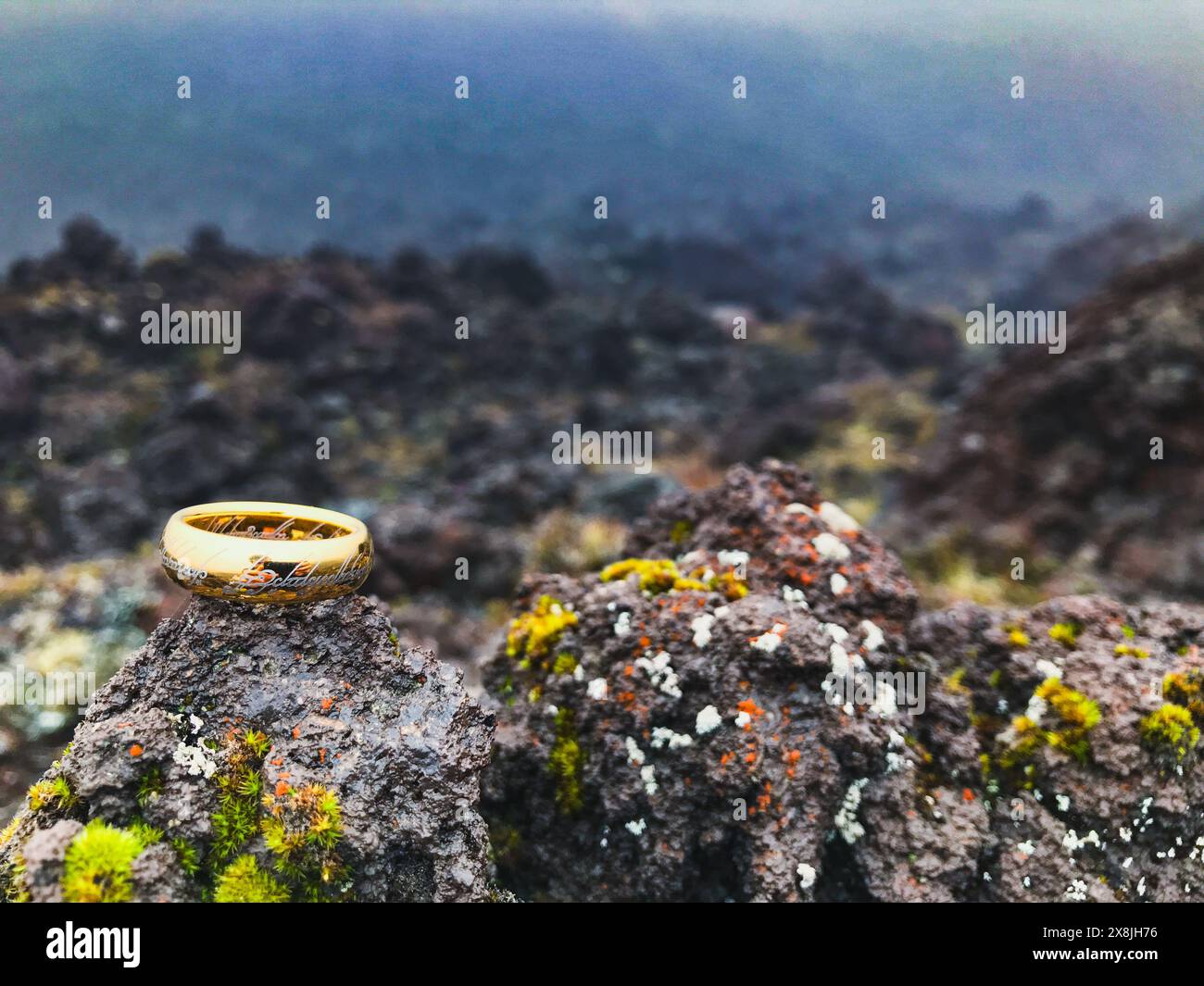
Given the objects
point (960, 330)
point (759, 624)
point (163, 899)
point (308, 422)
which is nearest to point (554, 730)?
point (759, 624)

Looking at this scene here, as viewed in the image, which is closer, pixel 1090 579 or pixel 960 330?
pixel 1090 579

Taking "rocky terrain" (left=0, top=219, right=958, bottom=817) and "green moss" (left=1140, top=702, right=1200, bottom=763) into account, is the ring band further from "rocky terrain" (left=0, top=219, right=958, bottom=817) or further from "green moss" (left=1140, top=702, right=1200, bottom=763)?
"green moss" (left=1140, top=702, right=1200, bottom=763)

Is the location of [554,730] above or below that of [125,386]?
below

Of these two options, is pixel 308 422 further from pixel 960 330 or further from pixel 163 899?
pixel 960 330

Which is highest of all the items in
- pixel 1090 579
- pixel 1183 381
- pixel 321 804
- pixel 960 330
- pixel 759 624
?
pixel 960 330

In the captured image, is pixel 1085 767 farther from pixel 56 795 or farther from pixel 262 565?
pixel 56 795

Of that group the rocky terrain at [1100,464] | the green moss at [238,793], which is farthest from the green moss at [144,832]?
the rocky terrain at [1100,464]
